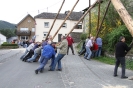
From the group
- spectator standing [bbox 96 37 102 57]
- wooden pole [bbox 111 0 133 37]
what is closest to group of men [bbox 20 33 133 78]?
spectator standing [bbox 96 37 102 57]

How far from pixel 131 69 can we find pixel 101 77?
2790 mm

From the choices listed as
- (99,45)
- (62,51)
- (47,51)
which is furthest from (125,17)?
(99,45)

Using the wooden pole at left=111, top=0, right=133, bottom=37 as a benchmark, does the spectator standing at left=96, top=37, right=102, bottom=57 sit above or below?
below

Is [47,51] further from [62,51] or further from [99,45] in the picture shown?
[99,45]

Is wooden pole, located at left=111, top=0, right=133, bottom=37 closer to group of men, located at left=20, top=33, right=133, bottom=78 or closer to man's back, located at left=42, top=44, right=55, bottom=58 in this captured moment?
group of men, located at left=20, top=33, right=133, bottom=78

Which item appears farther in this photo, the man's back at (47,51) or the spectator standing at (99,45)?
the spectator standing at (99,45)

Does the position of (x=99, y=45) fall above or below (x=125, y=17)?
below

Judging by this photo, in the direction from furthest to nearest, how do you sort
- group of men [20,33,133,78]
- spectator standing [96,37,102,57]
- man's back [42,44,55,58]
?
spectator standing [96,37,102,57] < man's back [42,44,55,58] < group of men [20,33,133,78]

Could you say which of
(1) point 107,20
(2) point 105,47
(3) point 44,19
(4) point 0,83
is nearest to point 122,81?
(4) point 0,83

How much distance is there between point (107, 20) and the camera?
1956 centimetres

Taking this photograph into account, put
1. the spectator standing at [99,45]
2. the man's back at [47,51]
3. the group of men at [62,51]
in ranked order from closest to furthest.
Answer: the group of men at [62,51], the man's back at [47,51], the spectator standing at [99,45]

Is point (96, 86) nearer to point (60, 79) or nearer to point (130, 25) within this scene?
point (60, 79)

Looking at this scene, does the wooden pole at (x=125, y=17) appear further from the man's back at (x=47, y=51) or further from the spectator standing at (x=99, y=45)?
the spectator standing at (x=99, y=45)

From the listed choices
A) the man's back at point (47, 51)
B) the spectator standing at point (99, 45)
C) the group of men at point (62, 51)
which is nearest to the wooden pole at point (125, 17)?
the group of men at point (62, 51)
